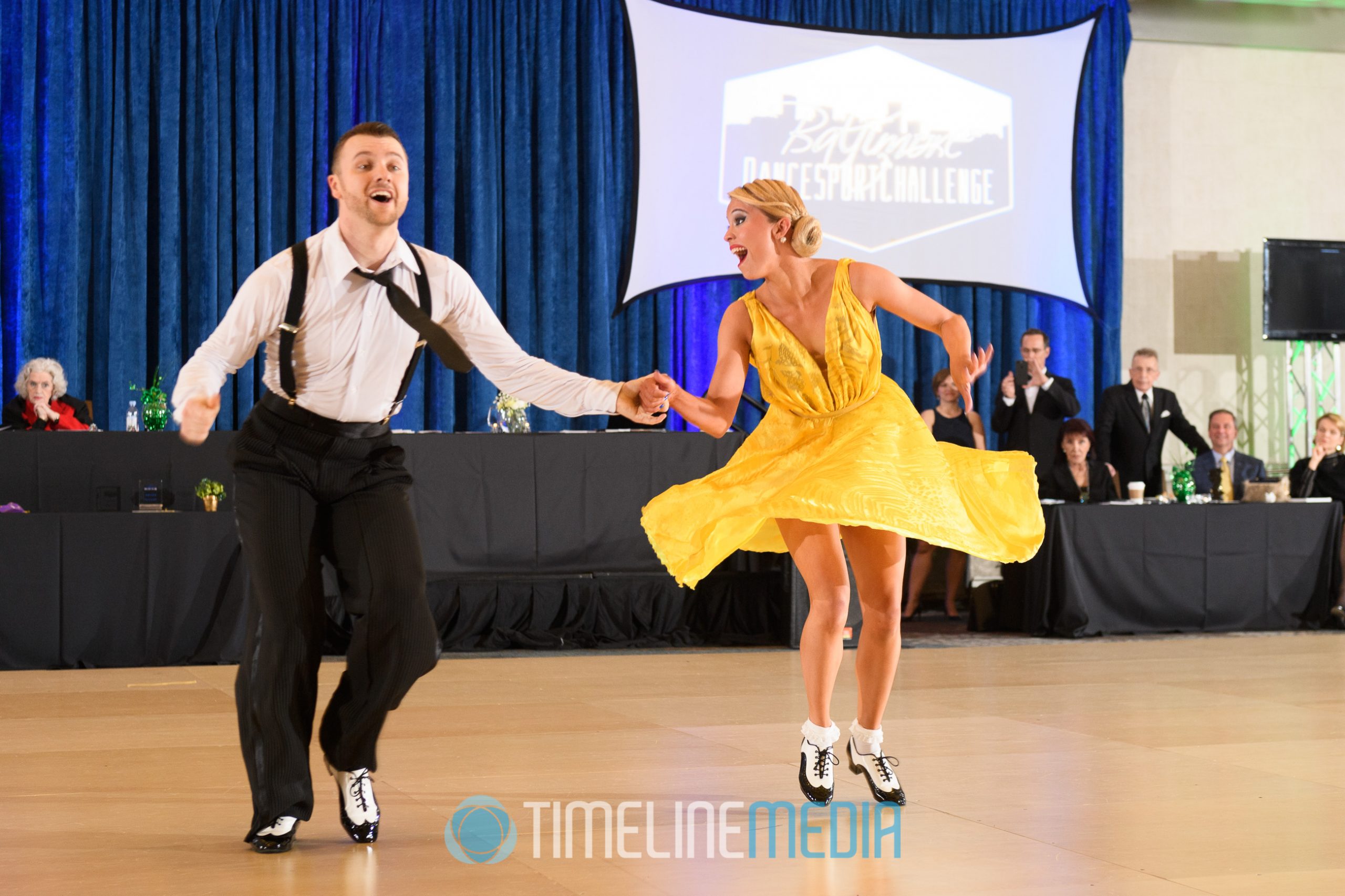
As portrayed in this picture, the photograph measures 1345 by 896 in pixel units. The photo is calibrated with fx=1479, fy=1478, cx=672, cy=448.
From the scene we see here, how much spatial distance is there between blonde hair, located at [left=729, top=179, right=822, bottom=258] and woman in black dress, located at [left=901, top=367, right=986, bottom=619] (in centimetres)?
516

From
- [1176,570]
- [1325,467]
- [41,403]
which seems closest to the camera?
[41,403]

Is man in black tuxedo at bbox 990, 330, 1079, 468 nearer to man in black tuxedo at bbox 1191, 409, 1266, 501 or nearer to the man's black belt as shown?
man in black tuxedo at bbox 1191, 409, 1266, 501

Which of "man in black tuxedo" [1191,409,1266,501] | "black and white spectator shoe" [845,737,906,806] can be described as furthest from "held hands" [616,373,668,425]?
"man in black tuxedo" [1191,409,1266,501]

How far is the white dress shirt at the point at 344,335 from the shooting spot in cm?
300

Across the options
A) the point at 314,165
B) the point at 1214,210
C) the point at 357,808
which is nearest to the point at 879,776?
the point at 357,808

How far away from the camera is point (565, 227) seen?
9.71 metres

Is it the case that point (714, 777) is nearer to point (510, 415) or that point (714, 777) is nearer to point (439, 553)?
point (439, 553)

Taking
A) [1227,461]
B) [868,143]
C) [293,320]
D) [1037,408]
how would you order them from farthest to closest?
[868,143]
[1037,408]
[1227,461]
[293,320]

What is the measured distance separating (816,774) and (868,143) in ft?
22.9

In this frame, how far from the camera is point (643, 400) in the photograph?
3.26 m

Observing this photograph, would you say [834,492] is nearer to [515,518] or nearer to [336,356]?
[336,356]

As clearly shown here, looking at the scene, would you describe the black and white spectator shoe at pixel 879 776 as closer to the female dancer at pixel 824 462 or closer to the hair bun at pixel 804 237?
the female dancer at pixel 824 462

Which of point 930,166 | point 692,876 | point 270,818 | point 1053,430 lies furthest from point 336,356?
point 930,166

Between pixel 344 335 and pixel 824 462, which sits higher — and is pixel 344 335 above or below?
above
